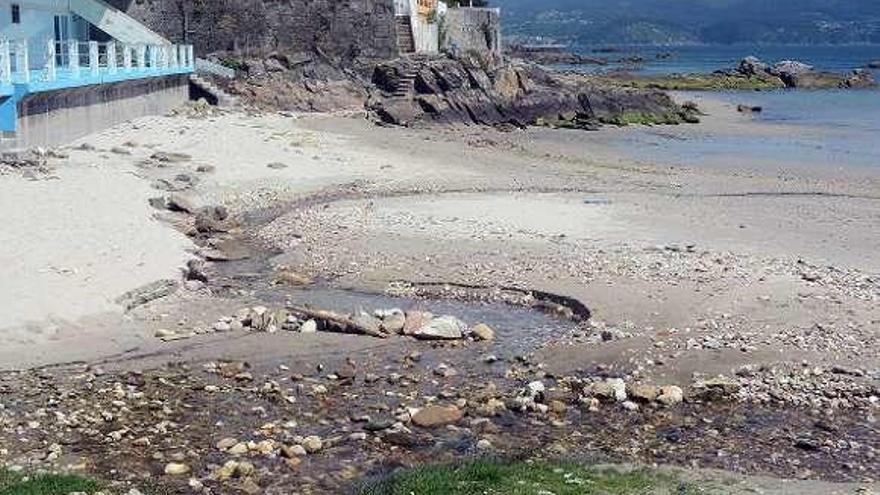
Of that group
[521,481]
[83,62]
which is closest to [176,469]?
[521,481]

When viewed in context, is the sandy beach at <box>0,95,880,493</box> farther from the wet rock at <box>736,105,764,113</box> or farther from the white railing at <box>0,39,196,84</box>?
the wet rock at <box>736,105,764,113</box>

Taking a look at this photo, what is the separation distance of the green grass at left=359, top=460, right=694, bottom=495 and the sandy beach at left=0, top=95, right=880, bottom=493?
52 cm

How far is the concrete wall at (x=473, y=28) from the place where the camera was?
174 feet

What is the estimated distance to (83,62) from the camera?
28.0m

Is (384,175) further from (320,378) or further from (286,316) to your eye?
(320,378)

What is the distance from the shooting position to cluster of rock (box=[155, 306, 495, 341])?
1214 cm

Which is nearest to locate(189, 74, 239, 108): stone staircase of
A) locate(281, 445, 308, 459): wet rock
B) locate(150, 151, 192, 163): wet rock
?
locate(150, 151, 192, 163): wet rock

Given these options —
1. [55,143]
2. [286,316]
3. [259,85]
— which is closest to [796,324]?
[286,316]

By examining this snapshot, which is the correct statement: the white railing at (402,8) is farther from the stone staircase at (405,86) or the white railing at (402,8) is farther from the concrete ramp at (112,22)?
the concrete ramp at (112,22)

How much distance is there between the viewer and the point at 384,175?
2459 cm

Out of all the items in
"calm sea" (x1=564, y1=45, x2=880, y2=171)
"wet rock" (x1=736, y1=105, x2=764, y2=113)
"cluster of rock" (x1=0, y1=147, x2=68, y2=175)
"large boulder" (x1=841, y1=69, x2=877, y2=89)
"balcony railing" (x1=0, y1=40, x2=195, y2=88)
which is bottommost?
"wet rock" (x1=736, y1=105, x2=764, y2=113)

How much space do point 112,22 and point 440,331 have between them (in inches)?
1063

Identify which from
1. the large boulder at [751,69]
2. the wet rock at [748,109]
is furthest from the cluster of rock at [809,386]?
the large boulder at [751,69]

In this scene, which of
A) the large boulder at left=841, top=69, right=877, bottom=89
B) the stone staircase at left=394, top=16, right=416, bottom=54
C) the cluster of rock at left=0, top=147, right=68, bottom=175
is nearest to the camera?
the cluster of rock at left=0, top=147, right=68, bottom=175
